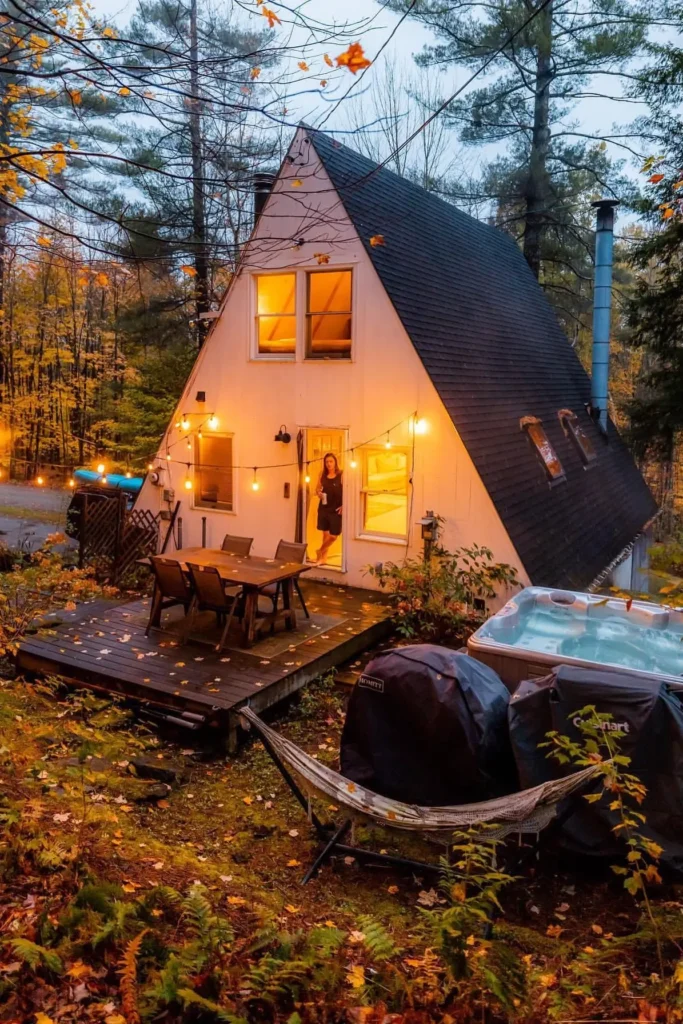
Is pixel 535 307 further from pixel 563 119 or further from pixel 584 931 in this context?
pixel 584 931

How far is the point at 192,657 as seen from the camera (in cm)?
796

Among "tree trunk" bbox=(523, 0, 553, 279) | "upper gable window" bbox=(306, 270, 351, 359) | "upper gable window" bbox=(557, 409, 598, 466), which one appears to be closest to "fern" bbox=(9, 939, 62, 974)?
"upper gable window" bbox=(306, 270, 351, 359)

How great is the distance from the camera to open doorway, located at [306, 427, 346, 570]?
10998mm

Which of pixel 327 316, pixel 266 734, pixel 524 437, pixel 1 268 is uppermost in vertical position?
pixel 1 268

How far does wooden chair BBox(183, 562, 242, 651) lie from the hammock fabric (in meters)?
3.22

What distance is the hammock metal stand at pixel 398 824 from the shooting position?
4.28 meters

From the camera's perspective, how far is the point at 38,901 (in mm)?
3412

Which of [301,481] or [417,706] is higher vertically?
[301,481]

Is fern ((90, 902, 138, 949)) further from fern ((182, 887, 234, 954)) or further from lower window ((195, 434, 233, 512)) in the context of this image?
lower window ((195, 434, 233, 512))

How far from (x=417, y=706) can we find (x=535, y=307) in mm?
13111

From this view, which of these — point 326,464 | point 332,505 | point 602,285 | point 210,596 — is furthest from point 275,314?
point 602,285

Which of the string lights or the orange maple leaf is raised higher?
the orange maple leaf

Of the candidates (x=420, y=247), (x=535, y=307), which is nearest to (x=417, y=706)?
(x=420, y=247)

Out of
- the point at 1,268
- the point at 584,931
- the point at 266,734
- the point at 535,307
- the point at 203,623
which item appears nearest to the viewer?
the point at 584,931
